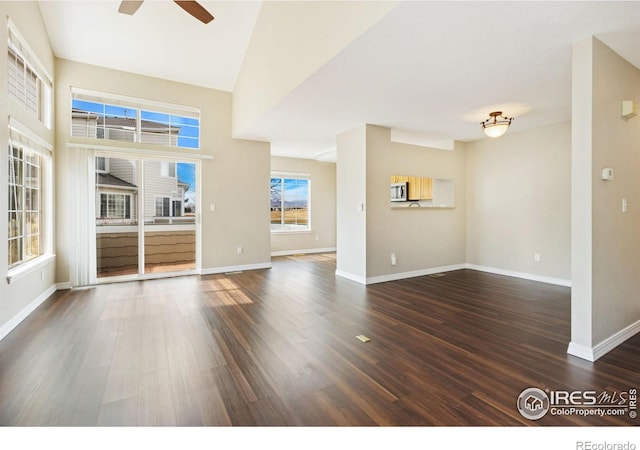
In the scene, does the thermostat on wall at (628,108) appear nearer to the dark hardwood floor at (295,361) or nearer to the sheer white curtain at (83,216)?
the dark hardwood floor at (295,361)

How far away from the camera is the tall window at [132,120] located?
4836 millimetres

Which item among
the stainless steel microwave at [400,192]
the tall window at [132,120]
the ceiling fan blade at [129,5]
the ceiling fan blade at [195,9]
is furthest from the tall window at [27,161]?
the stainless steel microwave at [400,192]

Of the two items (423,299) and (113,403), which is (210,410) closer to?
(113,403)

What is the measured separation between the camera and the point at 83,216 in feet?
15.5

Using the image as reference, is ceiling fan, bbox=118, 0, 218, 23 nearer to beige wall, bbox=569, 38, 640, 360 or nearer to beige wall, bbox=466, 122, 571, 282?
beige wall, bbox=569, 38, 640, 360

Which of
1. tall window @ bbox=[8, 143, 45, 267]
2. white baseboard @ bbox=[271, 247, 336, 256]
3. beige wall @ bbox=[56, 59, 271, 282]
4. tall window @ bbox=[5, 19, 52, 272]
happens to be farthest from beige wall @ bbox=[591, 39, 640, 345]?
white baseboard @ bbox=[271, 247, 336, 256]

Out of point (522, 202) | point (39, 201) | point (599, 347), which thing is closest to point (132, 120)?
point (39, 201)

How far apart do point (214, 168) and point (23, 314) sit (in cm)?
→ 348

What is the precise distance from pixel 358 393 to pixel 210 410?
92cm

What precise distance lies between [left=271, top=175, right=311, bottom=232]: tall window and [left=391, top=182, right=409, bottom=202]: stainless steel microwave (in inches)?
102

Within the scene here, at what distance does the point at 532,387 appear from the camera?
2.01m

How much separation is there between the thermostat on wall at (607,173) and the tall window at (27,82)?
18.4 ft

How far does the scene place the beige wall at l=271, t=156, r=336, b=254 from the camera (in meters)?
8.26
